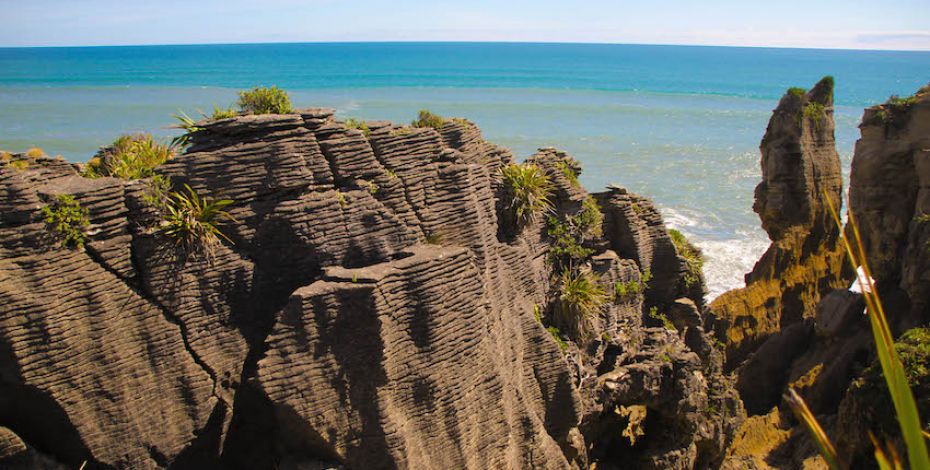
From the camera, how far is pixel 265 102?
45.1 ft

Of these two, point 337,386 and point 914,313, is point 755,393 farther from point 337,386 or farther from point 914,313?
point 337,386

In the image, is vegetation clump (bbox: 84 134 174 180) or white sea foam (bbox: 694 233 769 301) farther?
white sea foam (bbox: 694 233 769 301)

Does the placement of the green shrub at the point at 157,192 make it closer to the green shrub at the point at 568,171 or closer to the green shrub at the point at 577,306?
the green shrub at the point at 577,306

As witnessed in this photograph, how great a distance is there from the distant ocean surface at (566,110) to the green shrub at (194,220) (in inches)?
1212

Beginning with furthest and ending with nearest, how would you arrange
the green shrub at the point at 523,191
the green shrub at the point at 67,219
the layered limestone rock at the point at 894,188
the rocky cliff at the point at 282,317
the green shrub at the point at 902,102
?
the green shrub at the point at 902,102 < the layered limestone rock at the point at 894,188 < the green shrub at the point at 523,191 < the rocky cliff at the point at 282,317 < the green shrub at the point at 67,219

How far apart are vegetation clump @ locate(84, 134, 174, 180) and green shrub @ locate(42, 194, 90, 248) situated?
1357mm

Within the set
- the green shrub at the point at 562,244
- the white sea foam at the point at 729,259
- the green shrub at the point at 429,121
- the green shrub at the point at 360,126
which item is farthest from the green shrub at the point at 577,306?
the white sea foam at the point at 729,259

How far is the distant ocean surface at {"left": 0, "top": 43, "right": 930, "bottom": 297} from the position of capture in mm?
54219

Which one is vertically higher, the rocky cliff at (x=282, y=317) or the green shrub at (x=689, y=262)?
the rocky cliff at (x=282, y=317)

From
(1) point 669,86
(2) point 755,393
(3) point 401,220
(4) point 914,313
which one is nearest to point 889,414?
(4) point 914,313

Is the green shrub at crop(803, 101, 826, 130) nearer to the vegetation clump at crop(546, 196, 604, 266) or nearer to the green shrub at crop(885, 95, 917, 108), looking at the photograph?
the green shrub at crop(885, 95, 917, 108)

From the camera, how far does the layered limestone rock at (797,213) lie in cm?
2942

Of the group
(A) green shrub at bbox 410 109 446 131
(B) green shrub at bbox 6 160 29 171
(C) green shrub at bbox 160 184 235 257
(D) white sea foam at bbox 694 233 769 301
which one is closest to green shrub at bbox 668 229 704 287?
(A) green shrub at bbox 410 109 446 131

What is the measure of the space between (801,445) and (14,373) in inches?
761
